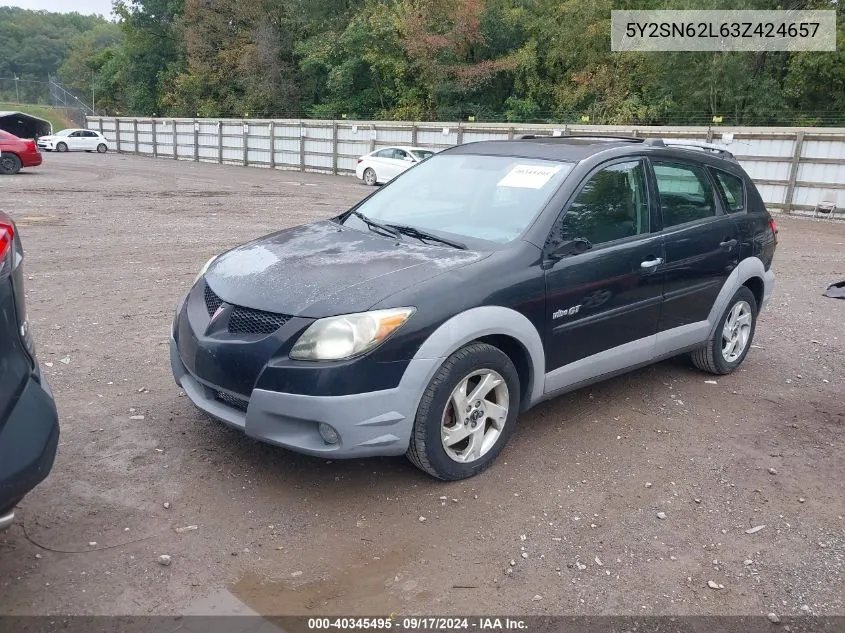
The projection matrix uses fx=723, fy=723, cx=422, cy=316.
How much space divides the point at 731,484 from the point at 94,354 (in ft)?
15.0

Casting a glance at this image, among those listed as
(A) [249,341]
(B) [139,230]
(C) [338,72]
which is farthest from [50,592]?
(C) [338,72]

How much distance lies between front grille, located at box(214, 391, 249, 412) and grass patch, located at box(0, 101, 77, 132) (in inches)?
2494

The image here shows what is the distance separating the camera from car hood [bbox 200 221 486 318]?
11.5 ft

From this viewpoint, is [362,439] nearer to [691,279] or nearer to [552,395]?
[552,395]

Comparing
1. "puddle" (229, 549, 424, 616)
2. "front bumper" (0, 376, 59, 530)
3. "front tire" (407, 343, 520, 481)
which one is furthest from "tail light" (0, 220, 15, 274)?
"front tire" (407, 343, 520, 481)

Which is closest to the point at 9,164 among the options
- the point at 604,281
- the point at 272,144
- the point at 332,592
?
the point at 272,144

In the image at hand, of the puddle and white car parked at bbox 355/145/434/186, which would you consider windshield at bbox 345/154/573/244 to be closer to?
the puddle

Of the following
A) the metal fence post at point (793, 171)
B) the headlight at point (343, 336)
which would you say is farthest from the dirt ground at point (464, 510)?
the metal fence post at point (793, 171)

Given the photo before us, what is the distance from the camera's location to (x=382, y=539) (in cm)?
331

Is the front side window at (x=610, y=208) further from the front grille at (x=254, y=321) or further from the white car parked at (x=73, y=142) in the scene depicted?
the white car parked at (x=73, y=142)

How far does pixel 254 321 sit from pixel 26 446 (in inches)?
50.2

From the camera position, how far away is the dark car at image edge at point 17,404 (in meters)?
2.41

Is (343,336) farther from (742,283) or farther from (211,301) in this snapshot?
(742,283)

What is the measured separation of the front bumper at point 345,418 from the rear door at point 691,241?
6.95 feet
